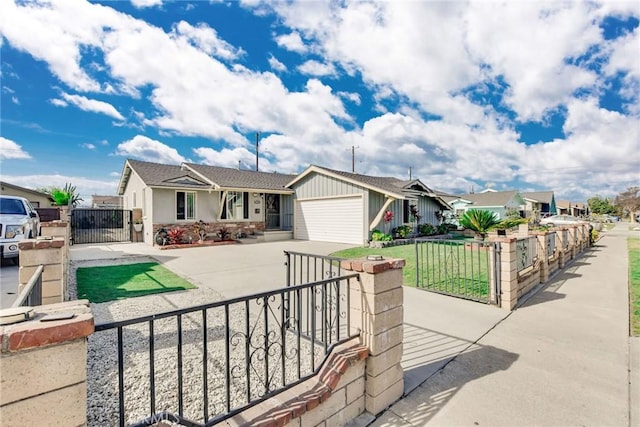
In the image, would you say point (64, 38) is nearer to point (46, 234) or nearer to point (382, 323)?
point (46, 234)

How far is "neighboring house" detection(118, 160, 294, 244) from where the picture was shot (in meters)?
15.0

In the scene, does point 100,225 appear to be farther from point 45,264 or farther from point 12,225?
point 45,264

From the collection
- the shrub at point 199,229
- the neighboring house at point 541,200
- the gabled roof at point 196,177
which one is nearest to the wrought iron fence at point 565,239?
the gabled roof at point 196,177

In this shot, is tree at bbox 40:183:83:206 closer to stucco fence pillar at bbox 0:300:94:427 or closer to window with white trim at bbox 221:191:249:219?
window with white trim at bbox 221:191:249:219

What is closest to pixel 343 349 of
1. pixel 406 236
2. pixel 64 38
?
pixel 64 38

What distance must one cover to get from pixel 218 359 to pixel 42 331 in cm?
262

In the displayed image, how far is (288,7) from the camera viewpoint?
7188 millimetres

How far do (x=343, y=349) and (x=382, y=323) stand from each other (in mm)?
428

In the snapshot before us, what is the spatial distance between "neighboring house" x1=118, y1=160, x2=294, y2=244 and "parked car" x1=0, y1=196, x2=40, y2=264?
6.12m

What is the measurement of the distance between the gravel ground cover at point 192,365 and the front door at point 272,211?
14204 mm

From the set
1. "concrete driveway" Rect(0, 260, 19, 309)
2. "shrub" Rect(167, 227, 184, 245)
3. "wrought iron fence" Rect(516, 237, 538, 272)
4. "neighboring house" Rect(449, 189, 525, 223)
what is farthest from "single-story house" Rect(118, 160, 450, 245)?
"neighboring house" Rect(449, 189, 525, 223)

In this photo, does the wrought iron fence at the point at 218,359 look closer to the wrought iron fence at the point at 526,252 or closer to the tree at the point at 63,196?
the wrought iron fence at the point at 526,252

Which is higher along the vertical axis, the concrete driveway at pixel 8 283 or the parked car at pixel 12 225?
the parked car at pixel 12 225

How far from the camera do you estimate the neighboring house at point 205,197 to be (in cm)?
1495
